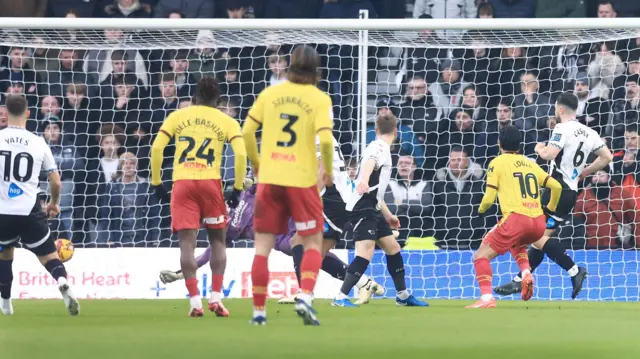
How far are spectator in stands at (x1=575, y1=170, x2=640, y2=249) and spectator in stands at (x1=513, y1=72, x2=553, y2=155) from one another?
1.06m

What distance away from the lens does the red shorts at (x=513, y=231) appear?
12.3 m

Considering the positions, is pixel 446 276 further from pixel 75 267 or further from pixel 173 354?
pixel 173 354

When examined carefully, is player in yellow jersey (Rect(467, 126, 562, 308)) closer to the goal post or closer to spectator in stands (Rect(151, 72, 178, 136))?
the goal post

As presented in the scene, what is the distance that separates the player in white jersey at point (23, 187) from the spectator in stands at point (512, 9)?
8.17 m

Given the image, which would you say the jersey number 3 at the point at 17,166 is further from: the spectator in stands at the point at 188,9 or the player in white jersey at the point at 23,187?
the spectator in stands at the point at 188,9

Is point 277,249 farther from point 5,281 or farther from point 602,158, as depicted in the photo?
point 602,158

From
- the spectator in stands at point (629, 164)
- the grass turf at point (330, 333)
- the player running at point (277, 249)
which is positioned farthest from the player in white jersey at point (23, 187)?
the spectator in stands at point (629, 164)

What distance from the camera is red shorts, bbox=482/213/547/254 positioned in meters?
12.3

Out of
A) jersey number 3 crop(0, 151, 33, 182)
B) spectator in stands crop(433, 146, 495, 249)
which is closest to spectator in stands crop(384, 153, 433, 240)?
spectator in stands crop(433, 146, 495, 249)

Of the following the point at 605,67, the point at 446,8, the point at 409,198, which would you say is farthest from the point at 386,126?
the point at 446,8

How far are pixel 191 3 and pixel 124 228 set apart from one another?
138 inches

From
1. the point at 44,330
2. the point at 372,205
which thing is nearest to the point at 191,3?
the point at 372,205

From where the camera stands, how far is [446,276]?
14.8m

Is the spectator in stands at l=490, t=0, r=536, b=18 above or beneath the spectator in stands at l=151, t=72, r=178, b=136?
above
